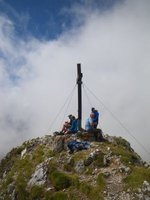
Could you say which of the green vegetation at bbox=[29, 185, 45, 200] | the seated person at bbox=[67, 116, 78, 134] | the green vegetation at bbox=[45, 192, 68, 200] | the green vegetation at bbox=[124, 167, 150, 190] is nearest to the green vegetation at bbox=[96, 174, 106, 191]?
the green vegetation at bbox=[124, 167, 150, 190]

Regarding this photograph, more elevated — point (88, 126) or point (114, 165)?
point (88, 126)

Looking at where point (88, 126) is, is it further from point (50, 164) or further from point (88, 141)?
point (50, 164)

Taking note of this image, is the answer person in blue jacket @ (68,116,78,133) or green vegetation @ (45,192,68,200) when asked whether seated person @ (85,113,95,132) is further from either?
green vegetation @ (45,192,68,200)

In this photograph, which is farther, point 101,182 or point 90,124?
point 90,124

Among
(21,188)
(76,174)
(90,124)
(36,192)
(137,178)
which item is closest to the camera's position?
(137,178)

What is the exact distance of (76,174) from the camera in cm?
3250

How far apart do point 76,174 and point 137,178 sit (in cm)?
593

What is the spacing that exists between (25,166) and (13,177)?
5.27ft

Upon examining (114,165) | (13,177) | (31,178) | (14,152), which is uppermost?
(14,152)

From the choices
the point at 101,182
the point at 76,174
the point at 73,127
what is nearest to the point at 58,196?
the point at 76,174

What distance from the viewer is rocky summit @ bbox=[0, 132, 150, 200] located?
28.9 metres

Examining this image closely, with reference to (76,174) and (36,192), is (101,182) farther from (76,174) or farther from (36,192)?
(36,192)

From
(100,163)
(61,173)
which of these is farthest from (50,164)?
(100,163)

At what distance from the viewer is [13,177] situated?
3694 cm
